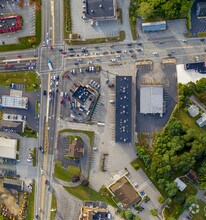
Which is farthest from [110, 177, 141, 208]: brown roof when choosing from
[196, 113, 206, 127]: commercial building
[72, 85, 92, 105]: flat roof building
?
[196, 113, 206, 127]: commercial building

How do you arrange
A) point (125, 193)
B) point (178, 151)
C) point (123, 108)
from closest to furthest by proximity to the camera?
point (178, 151) < point (123, 108) < point (125, 193)

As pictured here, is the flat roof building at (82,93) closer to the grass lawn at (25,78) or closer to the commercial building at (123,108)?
the commercial building at (123,108)

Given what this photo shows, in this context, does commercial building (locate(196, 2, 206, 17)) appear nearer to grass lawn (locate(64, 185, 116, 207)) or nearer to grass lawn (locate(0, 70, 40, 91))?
grass lawn (locate(0, 70, 40, 91))

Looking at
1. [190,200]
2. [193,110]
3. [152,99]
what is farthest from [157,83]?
[190,200]

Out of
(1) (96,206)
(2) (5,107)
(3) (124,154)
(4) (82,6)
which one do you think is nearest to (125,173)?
(3) (124,154)

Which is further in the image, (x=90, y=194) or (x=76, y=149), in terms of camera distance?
(x=90, y=194)

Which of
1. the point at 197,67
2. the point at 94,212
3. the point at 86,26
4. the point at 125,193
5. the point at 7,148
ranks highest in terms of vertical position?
the point at 86,26

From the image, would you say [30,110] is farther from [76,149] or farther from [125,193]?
[125,193]
